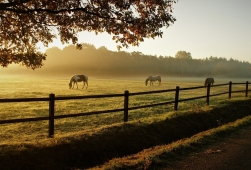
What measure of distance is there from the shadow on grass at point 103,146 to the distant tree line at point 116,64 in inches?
3524

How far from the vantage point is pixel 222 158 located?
6293 mm

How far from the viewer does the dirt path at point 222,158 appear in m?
5.72

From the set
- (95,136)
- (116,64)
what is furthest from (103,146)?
(116,64)

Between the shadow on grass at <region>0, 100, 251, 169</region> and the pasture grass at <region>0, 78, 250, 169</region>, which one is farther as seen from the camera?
the pasture grass at <region>0, 78, 250, 169</region>

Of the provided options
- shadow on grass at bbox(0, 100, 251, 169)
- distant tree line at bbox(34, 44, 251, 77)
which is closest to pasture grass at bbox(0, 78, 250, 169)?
shadow on grass at bbox(0, 100, 251, 169)

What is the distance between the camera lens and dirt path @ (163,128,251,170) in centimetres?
572

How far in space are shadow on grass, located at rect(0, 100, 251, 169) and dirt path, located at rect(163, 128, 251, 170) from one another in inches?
87.7

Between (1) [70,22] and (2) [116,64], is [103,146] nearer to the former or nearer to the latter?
(1) [70,22]

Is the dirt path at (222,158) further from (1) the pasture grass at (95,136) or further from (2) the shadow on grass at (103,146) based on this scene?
(2) the shadow on grass at (103,146)

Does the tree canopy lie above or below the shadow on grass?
above

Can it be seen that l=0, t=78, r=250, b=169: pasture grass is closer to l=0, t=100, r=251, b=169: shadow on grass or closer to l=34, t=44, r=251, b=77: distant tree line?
l=0, t=100, r=251, b=169: shadow on grass

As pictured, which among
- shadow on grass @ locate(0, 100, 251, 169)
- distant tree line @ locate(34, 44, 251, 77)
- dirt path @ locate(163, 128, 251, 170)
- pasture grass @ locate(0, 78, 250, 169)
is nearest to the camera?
dirt path @ locate(163, 128, 251, 170)

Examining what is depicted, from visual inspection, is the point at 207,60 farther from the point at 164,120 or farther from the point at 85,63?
the point at 164,120

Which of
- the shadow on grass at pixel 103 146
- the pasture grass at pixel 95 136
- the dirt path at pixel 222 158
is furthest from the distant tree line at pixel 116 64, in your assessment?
the dirt path at pixel 222 158
